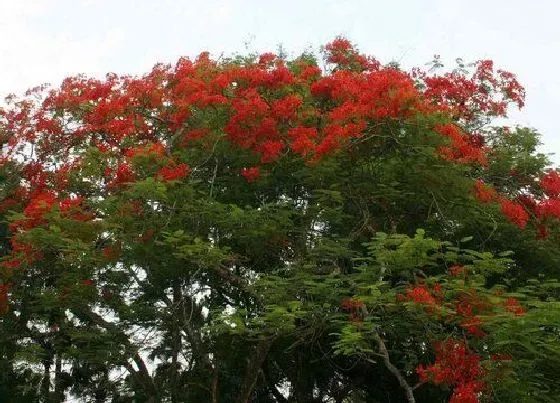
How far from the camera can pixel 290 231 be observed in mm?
10281

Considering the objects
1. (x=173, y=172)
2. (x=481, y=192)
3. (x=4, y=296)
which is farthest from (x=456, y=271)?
(x=4, y=296)

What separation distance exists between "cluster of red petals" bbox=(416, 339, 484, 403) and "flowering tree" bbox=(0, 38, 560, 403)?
0.10 feet

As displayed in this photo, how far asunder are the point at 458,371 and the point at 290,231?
3347 mm

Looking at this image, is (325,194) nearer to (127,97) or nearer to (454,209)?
(454,209)

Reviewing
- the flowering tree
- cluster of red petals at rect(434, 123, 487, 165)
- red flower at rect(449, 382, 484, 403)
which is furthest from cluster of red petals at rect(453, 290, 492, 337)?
cluster of red petals at rect(434, 123, 487, 165)

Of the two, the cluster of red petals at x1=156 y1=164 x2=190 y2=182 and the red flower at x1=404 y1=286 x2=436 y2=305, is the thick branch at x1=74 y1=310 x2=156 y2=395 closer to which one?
the cluster of red petals at x1=156 y1=164 x2=190 y2=182

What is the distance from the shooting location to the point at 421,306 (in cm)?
771

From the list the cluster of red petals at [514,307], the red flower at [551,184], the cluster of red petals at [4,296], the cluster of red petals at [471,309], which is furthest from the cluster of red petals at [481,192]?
the cluster of red petals at [4,296]

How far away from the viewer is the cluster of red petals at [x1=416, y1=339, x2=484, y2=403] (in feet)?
24.7

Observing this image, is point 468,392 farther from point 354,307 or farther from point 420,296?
point 354,307

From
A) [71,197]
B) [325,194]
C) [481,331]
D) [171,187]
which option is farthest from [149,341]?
[481,331]

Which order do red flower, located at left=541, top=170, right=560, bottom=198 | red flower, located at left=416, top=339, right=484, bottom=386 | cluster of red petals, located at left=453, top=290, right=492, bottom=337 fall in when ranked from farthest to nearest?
red flower, located at left=541, top=170, right=560, bottom=198, red flower, located at left=416, top=339, right=484, bottom=386, cluster of red petals, located at left=453, top=290, right=492, bottom=337

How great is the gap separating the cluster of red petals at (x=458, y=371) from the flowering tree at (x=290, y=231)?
0.03m

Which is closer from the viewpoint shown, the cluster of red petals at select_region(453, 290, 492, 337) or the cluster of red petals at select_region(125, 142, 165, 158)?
the cluster of red petals at select_region(453, 290, 492, 337)
